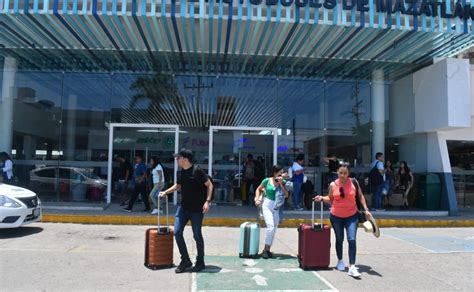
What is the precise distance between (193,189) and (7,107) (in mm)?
10371

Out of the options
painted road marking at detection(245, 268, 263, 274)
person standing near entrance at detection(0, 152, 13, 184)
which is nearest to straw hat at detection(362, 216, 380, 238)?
painted road marking at detection(245, 268, 263, 274)

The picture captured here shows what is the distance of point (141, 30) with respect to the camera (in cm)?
1099

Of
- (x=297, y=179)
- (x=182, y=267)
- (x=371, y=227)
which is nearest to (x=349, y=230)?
(x=371, y=227)

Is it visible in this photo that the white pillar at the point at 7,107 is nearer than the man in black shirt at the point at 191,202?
No

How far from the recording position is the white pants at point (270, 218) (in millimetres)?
7492

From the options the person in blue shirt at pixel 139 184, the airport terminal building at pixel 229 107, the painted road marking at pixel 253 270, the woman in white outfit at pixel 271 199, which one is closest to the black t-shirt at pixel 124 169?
the airport terminal building at pixel 229 107

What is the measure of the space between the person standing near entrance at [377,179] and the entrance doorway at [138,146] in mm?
5971

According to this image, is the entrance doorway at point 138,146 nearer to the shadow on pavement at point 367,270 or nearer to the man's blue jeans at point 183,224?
the man's blue jeans at point 183,224

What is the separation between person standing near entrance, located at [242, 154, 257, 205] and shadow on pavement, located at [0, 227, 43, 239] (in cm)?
615

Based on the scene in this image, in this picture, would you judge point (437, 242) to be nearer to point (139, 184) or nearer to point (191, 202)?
Answer: point (191, 202)

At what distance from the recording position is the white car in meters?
8.76

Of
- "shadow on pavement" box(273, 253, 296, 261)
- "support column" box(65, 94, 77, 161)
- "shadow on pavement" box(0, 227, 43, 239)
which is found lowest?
"shadow on pavement" box(273, 253, 296, 261)

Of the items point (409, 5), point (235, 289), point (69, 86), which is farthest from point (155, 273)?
point (69, 86)

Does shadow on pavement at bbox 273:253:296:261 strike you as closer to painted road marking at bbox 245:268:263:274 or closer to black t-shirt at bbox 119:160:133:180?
painted road marking at bbox 245:268:263:274
